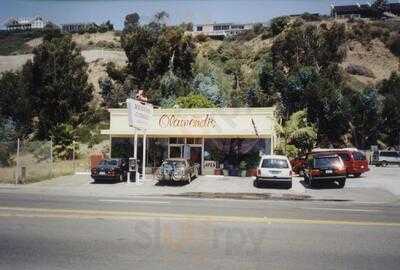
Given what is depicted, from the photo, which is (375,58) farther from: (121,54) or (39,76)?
(39,76)

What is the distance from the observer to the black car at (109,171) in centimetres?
3125

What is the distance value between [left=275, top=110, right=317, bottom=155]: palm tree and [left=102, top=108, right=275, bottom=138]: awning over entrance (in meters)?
3.09

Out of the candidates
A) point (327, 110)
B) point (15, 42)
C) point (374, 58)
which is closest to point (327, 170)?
point (327, 110)

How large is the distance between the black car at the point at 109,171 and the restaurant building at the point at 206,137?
2.77 metres

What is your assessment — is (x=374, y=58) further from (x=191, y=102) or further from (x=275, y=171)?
(x=275, y=171)

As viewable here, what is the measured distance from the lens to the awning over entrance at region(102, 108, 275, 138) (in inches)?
1406

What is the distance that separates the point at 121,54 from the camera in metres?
102

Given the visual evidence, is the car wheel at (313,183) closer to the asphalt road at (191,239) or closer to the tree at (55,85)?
the asphalt road at (191,239)

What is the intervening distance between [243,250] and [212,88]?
50.9m

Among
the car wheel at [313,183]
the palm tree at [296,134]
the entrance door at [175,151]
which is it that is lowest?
the car wheel at [313,183]

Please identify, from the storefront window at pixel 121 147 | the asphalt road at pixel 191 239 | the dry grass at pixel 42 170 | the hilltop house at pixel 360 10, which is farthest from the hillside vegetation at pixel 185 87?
the hilltop house at pixel 360 10

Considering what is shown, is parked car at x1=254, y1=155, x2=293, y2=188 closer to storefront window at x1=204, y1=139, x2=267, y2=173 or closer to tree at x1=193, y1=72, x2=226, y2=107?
storefront window at x1=204, y1=139, x2=267, y2=173

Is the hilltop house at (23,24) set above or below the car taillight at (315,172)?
above

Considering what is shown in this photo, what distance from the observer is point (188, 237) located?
10086 mm
